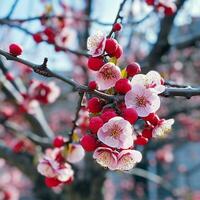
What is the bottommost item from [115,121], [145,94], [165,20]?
[115,121]

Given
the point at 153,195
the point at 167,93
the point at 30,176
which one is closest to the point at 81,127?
the point at 167,93

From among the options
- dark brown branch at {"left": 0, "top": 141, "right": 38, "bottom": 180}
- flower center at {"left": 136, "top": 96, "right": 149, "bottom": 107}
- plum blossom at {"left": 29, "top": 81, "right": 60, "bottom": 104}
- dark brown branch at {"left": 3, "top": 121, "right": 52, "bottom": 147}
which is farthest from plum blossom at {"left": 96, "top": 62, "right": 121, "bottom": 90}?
dark brown branch at {"left": 0, "top": 141, "right": 38, "bottom": 180}

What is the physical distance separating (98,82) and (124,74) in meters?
0.10

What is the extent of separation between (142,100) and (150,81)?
0.10 metres

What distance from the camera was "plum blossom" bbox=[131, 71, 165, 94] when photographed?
146cm

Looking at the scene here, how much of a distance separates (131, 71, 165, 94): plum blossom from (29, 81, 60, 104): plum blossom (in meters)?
1.72

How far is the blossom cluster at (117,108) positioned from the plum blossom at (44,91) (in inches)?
65.4

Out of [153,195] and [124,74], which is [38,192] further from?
[153,195]

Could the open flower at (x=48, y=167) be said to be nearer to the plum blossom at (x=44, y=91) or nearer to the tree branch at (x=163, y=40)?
the plum blossom at (x=44, y=91)

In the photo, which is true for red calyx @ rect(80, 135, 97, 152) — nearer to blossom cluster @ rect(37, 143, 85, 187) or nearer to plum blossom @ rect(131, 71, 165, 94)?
plum blossom @ rect(131, 71, 165, 94)

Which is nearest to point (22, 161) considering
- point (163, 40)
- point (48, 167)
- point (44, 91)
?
point (44, 91)

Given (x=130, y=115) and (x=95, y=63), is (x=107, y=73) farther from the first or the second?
(x=130, y=115)

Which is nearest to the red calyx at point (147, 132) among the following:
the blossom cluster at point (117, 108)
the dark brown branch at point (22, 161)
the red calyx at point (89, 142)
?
the blossom cluster at point (117, 108)

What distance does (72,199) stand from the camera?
14.0ft
